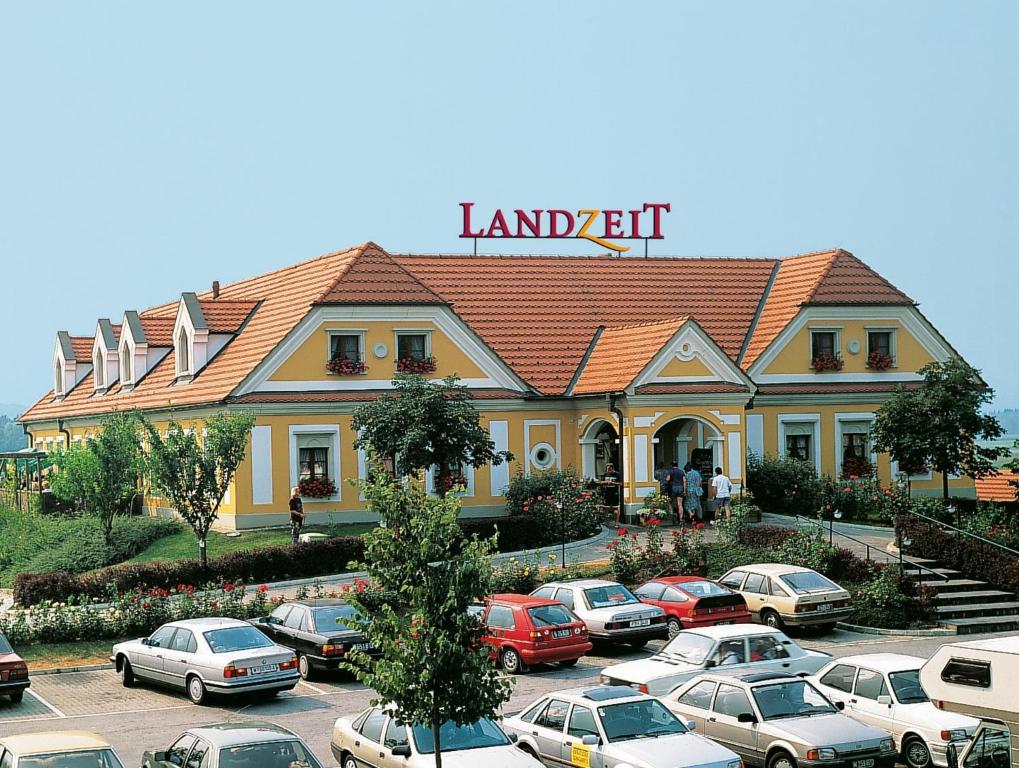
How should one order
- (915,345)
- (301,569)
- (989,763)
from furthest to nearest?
(915,345) < (301,569) < (989,763)

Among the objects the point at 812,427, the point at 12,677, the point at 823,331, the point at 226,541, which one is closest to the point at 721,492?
the point at 812,427

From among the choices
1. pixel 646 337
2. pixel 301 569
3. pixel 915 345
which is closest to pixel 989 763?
pixel 301 569

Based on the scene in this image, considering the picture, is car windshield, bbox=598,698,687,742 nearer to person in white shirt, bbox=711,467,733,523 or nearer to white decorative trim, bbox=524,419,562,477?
person in white shirt, bbox=711,467,733,523

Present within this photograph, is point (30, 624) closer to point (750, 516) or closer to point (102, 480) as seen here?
point (102, 480)

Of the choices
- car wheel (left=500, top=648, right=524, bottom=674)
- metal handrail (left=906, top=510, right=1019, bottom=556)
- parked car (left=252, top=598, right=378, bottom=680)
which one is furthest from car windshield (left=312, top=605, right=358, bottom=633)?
metal handrail (left=906, top=510, right=1019, bottom=556)

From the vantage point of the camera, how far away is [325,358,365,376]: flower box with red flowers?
146 ft

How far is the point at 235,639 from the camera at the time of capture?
24.8 m

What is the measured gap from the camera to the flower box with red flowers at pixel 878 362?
5059 cm

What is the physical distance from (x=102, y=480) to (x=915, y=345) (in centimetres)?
2952

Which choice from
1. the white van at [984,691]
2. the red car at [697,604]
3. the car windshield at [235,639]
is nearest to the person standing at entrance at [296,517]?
the red car at [697,604]

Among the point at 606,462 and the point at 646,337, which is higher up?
the point at 646,337

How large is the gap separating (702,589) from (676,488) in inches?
510

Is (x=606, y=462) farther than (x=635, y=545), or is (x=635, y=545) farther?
(x=606, y=462)

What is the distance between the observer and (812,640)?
30.8m
